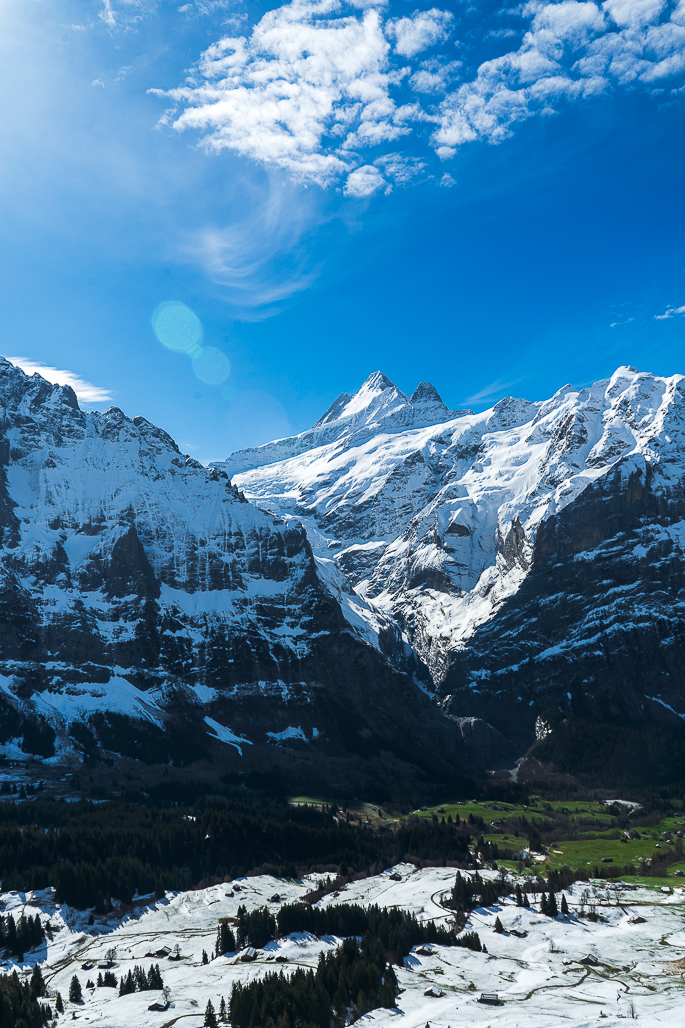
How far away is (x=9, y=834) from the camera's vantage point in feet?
527

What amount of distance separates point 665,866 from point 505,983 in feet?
256

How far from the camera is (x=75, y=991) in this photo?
10125cm

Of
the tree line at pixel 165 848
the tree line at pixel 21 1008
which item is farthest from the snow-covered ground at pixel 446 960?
the tree line at pixel 165 848

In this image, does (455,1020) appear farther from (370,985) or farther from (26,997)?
(26,997)

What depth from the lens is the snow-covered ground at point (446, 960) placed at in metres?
88.4

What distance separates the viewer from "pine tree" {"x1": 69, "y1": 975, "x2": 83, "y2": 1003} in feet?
327

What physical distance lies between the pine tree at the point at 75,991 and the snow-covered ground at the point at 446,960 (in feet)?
3.25

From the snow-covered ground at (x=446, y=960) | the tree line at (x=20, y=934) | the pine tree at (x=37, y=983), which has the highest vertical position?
the tree line at (x=20, y=934)

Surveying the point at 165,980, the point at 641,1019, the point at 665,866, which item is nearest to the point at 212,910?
the point at 165,980

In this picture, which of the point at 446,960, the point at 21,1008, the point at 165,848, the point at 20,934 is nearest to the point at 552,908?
the point at 446,960

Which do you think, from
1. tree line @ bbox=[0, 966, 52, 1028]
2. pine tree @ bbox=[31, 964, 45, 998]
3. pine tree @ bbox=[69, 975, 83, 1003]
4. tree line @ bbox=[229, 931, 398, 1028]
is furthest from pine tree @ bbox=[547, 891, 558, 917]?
pine tree @ bbox=[31, 964, 45, 998]

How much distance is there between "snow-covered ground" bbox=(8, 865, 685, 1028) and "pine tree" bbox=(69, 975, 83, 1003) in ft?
3.25

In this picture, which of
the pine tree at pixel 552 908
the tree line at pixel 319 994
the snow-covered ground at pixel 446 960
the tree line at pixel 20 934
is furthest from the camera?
the pine tree at pixel 552 908

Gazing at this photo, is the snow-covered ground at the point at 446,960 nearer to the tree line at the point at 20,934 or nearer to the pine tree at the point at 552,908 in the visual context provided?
the pine tree at the point at 552,908
